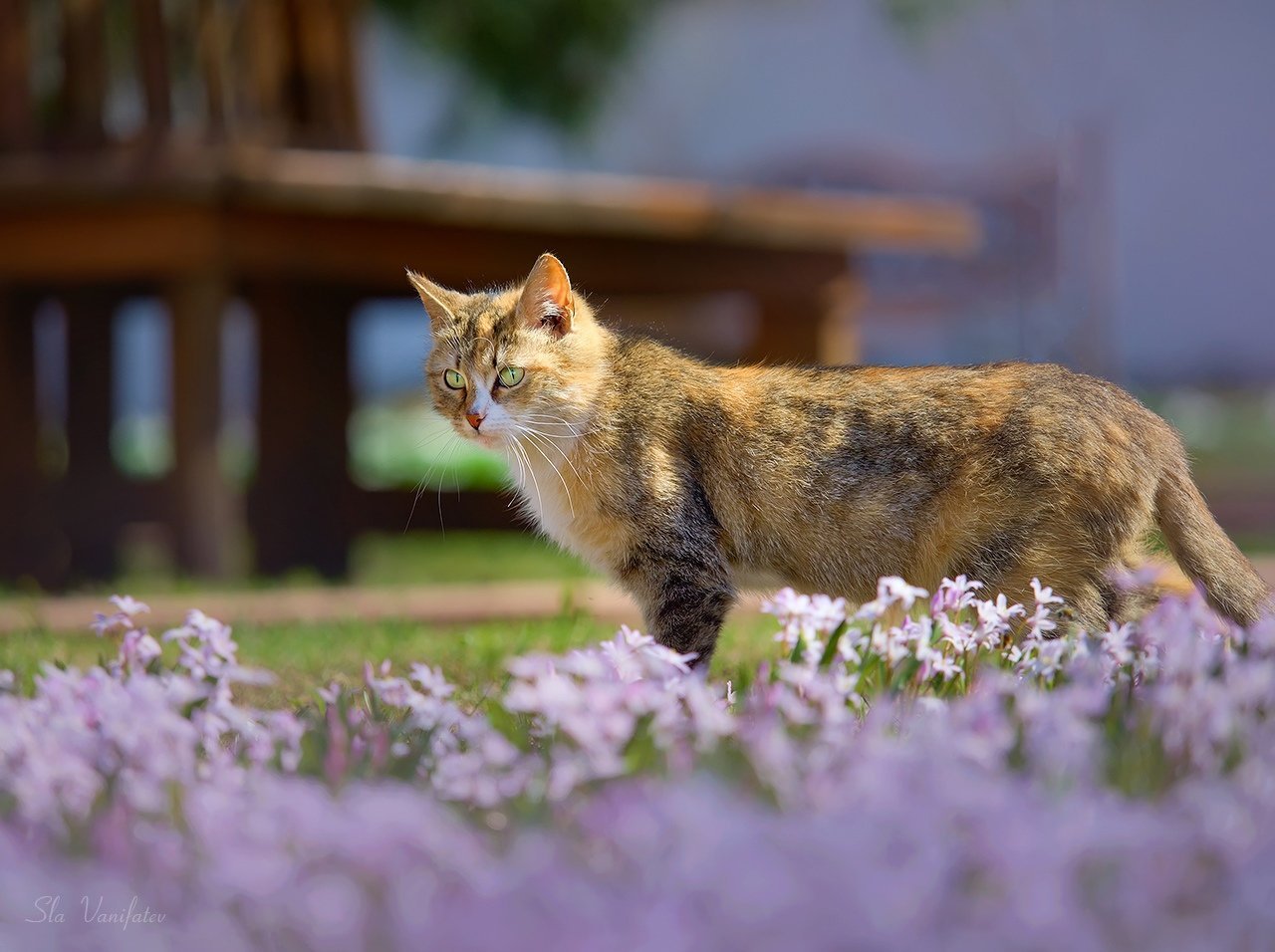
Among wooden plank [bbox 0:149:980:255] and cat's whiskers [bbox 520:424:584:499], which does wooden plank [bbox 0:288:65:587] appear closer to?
wooden plank [bbox 0:149:980:255]

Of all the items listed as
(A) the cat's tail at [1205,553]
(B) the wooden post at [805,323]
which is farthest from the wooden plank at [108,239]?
(A) the cat's tail at [1205,553]

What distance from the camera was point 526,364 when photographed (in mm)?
3926

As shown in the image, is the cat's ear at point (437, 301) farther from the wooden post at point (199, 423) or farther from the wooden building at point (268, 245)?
the wooden post at point (199, 423)

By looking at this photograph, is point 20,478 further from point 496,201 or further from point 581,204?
point 581,204

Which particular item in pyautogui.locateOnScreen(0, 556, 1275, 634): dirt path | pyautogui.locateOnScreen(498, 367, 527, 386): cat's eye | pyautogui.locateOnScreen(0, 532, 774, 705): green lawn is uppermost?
pyautogui.locateOnScreen(498, 367, 527, 386): cat's eye

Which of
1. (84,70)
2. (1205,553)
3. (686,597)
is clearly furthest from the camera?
(84,70)

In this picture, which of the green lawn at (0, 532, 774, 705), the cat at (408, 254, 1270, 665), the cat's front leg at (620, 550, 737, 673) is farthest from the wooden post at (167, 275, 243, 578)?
the cat's front leg at (620, 550, 737, 673)

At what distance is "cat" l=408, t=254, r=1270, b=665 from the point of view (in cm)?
353

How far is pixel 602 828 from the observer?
183 cm

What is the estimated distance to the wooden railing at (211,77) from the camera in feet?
25.0

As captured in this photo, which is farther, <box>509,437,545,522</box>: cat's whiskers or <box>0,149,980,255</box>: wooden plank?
<box>0,149,980,255</box>: wooden plank

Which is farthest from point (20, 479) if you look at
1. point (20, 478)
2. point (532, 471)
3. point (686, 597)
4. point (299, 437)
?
point (686, 597)

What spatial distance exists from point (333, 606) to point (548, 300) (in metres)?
2.50

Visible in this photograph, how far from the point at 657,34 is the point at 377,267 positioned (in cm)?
937
